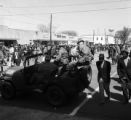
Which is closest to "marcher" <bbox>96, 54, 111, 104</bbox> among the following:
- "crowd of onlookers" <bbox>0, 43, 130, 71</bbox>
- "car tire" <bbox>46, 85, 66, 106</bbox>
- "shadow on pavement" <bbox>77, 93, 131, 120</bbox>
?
"shadow on pavement" <bbox>77, 93, 131, 120</bbox>

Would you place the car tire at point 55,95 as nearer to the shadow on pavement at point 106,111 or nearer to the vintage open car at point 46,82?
the vintage open car at point 46,82

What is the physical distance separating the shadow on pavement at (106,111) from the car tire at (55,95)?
0.62 m

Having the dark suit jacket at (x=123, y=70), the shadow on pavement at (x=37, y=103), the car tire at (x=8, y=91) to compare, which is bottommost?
the shadow on pavement at (x=37, y=103)

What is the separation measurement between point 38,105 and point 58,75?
105cm

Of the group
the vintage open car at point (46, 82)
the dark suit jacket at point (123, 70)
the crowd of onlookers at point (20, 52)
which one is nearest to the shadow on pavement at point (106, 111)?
the vintage open car at point (46, 82)

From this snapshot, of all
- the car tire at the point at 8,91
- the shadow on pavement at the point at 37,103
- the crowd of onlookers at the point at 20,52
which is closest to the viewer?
the shadow on pavement at the point at 37,103

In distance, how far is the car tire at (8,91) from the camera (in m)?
6.30

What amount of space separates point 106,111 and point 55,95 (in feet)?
4.82

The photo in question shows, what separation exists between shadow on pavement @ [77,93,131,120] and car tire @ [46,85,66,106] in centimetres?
62

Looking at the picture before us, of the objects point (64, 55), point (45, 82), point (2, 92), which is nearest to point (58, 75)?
point (45, 82)

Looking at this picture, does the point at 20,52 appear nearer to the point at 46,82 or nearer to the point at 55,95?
the point at 46,82

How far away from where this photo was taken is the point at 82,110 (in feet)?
17.9

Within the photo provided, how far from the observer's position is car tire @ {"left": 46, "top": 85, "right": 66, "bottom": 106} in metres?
5.60

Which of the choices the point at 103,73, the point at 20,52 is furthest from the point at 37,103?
the point at 20,52
